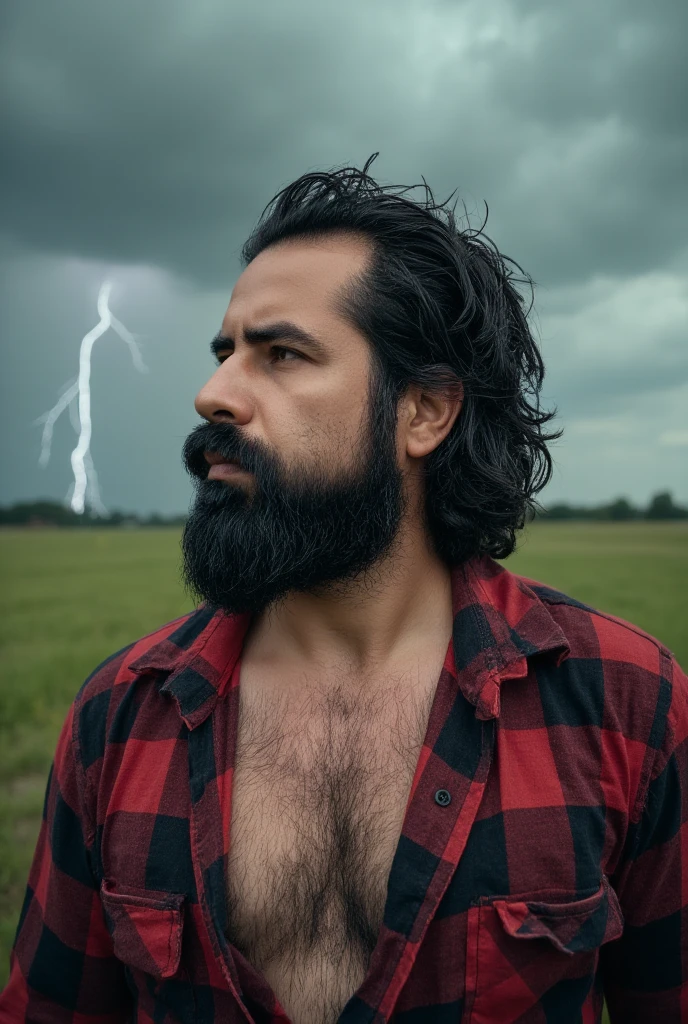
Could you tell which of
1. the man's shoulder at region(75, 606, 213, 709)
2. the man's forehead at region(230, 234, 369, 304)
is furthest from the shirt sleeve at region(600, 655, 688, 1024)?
the man's forehead at region(230, 234, 369, 304)

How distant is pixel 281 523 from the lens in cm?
240

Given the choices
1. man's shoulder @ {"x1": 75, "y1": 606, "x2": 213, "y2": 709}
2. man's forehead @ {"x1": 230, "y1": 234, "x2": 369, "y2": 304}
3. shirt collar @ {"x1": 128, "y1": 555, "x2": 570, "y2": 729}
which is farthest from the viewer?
man's forehead @ {"x1": 230, "y1": 234, "x2": 369, "y2": 304}

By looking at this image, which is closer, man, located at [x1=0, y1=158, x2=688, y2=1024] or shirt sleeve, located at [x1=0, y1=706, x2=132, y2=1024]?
man, located at [x1=0, y1=158, x2=688, y2=1024]

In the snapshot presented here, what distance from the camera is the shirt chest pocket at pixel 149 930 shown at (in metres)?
1.87

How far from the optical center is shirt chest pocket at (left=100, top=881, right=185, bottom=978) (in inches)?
73.7

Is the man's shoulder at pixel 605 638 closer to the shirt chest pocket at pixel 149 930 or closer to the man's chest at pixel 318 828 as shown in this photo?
the man's chest at pixel 318 828

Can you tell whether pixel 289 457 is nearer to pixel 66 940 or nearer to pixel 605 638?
pixel 605 638

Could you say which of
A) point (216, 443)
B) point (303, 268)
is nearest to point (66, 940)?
point (216, 443)

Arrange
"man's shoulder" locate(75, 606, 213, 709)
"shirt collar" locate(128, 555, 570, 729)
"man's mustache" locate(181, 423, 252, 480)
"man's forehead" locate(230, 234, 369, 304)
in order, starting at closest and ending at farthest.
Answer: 1. "shirt collar" locate(128, 555, 570, 729)
2. "man's shoulder" locate(75, 606, 213, 709)
3. "man's mustache" locate(181, 423, 252, 480)
4. "man's forehead" locate(230, 234, 369, 304)

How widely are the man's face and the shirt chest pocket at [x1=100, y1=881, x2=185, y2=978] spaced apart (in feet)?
3.09

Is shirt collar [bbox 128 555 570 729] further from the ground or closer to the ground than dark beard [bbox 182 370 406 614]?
closer to the ground

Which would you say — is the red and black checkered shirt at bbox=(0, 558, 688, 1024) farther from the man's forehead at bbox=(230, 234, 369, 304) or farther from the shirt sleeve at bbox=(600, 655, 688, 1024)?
the man's forehead at bbox=(230, 234, 369, 304)

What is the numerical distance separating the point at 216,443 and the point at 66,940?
1629mm

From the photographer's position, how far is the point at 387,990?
1.73m
